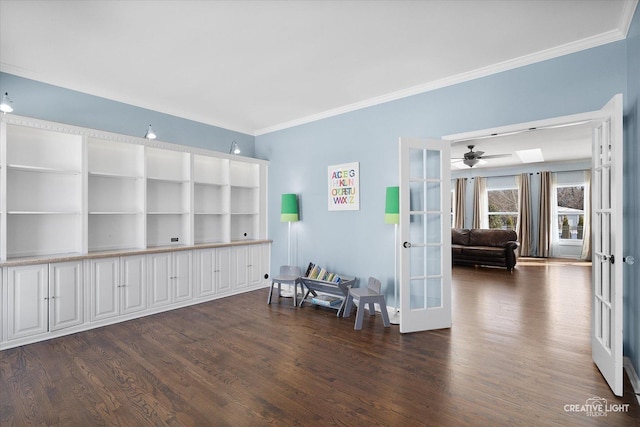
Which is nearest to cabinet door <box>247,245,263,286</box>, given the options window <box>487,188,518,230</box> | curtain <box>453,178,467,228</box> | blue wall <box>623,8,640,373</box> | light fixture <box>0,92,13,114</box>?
light fixture <box>0,92,13,114</box>

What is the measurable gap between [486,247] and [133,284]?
747 centimetres

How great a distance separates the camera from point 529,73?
3.19m

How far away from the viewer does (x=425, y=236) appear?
369 centimetres

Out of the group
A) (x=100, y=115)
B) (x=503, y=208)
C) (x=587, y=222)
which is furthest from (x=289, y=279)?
(x=587, y=222)

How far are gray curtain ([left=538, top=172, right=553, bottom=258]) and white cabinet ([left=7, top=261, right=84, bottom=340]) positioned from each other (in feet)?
35.3

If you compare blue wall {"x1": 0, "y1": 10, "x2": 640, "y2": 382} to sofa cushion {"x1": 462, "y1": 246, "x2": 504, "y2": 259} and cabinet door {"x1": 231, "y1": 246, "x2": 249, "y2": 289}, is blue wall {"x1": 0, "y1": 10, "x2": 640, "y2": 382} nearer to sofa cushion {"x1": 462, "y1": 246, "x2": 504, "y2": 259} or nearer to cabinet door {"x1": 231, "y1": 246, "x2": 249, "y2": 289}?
cabinet door {"x1": 231, "y1": 246, "x2": 249, "y2": 289}

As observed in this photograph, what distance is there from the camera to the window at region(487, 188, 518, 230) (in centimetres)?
991

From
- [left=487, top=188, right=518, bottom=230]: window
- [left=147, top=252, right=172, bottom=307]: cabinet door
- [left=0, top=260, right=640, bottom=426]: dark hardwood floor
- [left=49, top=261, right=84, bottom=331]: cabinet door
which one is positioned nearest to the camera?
[left=0, top=260, right=640, bottom=426]: dark hardwood floor

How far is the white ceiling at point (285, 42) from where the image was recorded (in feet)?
8.09

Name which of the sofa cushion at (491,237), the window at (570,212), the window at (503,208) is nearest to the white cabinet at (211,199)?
the sofa cushion at (491,237)

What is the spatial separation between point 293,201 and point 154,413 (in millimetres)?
3402

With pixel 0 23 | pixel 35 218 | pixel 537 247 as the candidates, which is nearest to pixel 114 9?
pixel 0 23

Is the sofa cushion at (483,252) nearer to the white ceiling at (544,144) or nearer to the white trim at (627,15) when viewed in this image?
the white ceiling at (544,144)

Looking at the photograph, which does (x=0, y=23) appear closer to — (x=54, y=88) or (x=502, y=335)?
(x=54, y=88)
